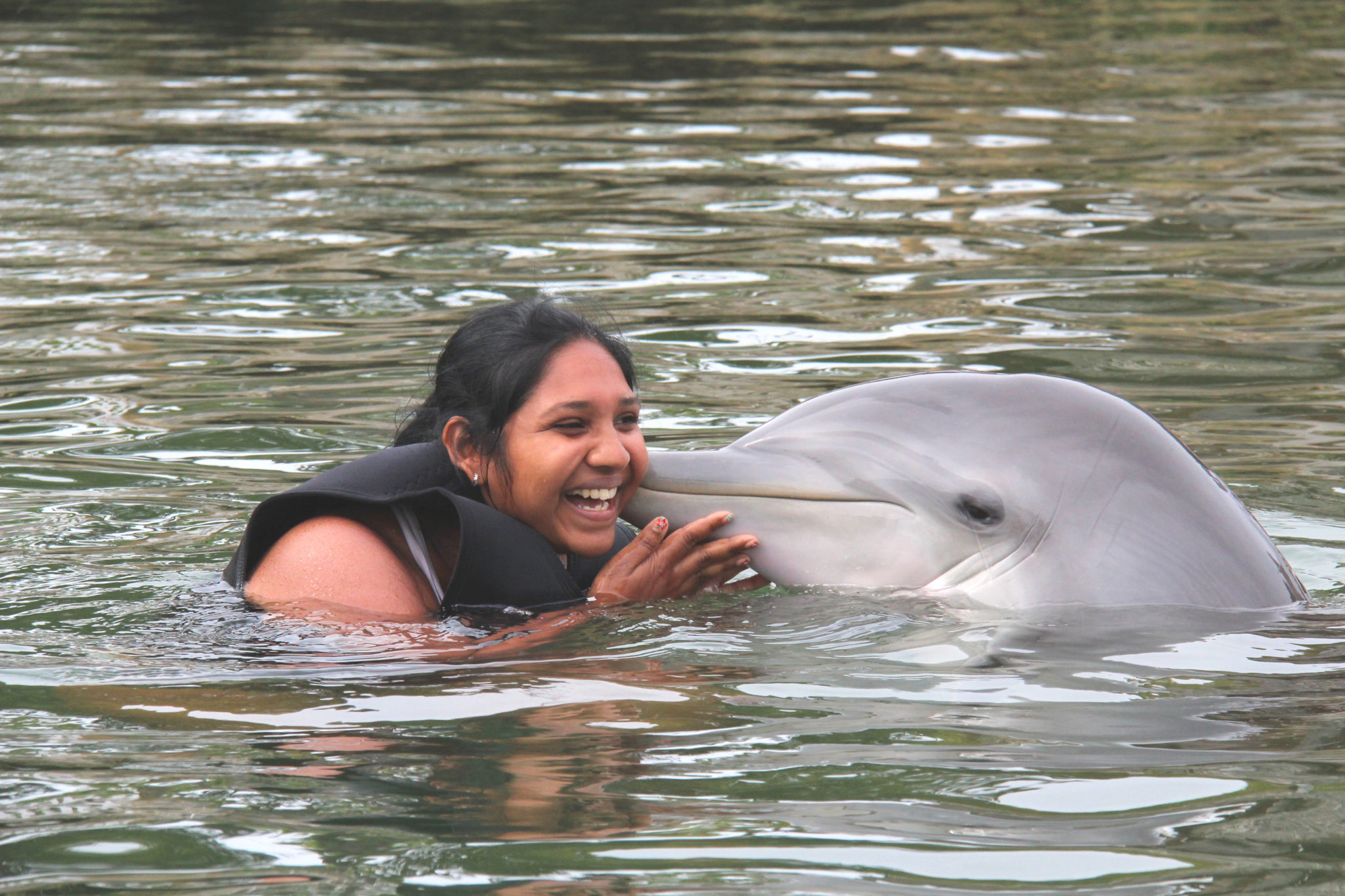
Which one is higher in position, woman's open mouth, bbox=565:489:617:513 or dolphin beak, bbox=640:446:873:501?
dolphin beak, bbox=640:446:873:501

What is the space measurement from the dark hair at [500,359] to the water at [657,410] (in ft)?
2.29

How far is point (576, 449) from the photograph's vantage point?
4.95 metres

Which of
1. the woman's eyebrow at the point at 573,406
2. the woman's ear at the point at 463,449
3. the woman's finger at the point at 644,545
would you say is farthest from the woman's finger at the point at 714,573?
the woman's ear at the point at 463,449

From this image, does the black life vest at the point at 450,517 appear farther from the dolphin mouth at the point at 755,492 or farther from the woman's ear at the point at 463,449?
the dolphin mouth at the point at 755,492

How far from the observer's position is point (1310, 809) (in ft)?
11.4

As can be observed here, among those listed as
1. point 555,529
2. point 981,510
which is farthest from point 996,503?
point 555,529

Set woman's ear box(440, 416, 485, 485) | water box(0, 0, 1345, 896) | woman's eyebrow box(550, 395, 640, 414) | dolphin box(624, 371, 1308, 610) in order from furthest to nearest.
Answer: woman's ear box(440, 416, 485, 485)
woman's eyebrow box(550, 395, 640, 414)
dolphin box(624, 371, 1308, 610)
water box(0, 0, 1345, 896)

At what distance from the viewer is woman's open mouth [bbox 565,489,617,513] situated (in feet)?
16.5

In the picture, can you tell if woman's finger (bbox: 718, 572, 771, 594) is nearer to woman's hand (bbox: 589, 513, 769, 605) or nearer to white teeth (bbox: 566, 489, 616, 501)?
woman's hand (bbox: 589, 513, 769, 605)

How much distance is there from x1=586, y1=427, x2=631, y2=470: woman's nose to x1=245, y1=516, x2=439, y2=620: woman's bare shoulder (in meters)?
0.63

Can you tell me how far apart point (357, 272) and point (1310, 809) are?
27.9ft

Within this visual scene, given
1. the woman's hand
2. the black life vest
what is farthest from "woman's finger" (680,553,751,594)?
the black life vest

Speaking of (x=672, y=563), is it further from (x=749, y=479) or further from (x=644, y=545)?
(x=749, y=479)

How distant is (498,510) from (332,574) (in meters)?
0.52
